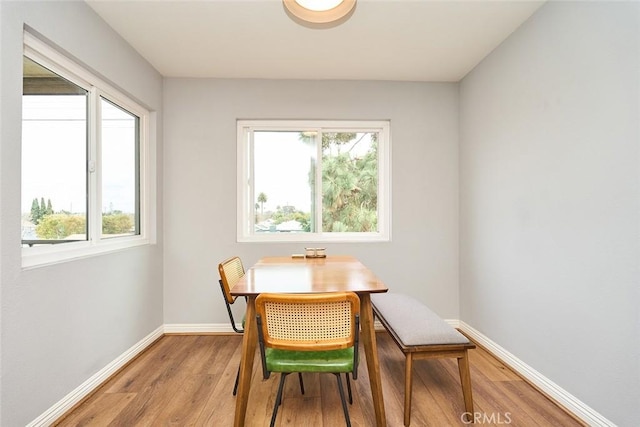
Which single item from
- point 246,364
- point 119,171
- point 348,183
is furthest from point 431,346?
point 119,171

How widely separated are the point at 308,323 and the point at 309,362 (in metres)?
0.25

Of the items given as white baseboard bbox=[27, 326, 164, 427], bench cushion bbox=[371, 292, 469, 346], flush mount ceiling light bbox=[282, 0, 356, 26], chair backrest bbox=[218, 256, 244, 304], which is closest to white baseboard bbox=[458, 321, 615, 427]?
bench cushion bbox=[371, 292, 469, 346]

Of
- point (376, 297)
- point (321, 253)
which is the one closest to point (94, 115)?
point (321, 253)

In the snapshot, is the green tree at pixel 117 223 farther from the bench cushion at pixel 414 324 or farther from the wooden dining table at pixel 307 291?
the bench cushion at pixel 414 324

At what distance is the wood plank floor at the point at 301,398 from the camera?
181 cm

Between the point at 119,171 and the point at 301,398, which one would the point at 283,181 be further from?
the point at 301,398

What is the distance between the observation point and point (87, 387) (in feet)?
6.76

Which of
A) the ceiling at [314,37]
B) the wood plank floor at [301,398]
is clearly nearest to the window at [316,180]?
the ceiling at [314,37]

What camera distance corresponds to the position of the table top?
1.63 meters

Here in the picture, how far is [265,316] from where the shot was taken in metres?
1.45

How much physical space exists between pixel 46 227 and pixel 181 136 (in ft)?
5.17

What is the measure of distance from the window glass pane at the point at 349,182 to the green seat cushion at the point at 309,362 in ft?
6.01

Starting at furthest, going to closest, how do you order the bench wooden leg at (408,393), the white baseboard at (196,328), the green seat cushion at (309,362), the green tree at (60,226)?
the white baseboard at (196,328) → the green tree at (60,226) → the bench wooden leg at (408,393) → the green seat cushion at (309,362)

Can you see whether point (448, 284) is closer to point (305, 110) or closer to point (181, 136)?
point (305, 110)
